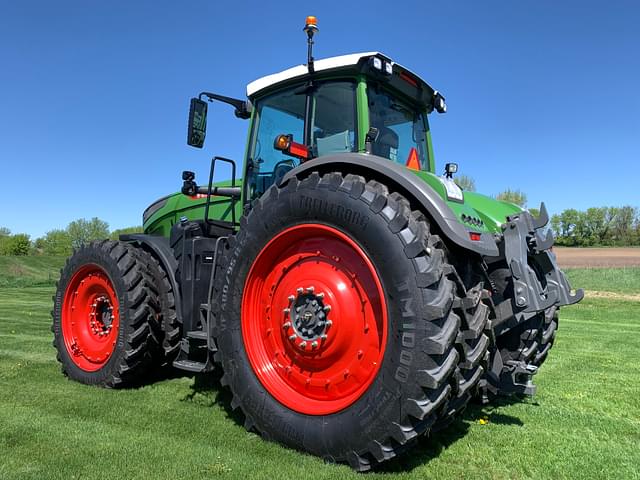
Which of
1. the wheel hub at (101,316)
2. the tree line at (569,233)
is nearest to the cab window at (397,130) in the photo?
the wheel hub at (101,316)

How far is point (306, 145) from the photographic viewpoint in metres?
3.97

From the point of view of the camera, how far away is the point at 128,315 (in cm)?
440

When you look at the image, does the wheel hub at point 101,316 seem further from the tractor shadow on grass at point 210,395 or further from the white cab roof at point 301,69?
the white cab roof at point 301,69

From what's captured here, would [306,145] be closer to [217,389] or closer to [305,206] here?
[305,206]

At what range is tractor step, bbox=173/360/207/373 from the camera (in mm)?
3882

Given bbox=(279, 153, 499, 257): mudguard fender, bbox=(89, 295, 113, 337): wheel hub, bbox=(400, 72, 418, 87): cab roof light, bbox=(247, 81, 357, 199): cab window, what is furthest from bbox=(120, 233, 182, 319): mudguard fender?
bbox=(400, 72, 418, 87): cab roof light

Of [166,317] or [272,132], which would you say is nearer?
[272,132]

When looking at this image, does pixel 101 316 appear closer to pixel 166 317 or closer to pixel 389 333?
pixel 166 317

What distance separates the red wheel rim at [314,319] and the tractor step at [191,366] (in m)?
0.69

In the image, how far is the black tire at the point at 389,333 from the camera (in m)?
2.59

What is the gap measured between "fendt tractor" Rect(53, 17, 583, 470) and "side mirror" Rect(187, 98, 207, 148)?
1 cm

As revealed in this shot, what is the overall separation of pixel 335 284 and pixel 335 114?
1515mm

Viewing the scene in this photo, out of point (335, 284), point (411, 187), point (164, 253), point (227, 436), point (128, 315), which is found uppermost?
point (411, 187)

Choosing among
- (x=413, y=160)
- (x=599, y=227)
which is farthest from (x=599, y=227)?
(x=413, y=160)
